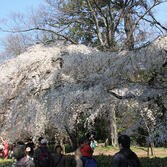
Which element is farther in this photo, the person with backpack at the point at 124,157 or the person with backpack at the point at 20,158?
the person with backpack at the point at 20,158

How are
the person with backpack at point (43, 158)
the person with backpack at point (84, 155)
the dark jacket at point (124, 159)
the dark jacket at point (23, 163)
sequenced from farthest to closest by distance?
the person with backpack at point (43, 158), the person with backpack at point (84, 155), the dark jacket at point (23, 163), the dark jacket at point (124, 159)

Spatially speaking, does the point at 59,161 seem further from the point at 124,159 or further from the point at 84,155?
the point at 124,159

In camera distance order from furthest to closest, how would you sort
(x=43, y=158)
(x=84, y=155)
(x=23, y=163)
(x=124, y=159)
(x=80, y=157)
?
(x=43, y=158), (x=84, y=155), (x=80, y=157), (x=23, y=163), (x=124, y=159)

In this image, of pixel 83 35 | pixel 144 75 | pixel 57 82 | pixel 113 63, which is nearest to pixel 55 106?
pixel 57 82

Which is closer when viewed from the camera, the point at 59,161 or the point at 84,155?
the point at 84,155

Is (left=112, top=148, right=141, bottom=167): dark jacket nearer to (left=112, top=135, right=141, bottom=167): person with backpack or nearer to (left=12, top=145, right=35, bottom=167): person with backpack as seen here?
(left=112, top=135, right=141, bottom=167): person with backpack

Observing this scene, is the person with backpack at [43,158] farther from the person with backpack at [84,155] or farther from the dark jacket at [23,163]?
the dark jacket at [23,163]

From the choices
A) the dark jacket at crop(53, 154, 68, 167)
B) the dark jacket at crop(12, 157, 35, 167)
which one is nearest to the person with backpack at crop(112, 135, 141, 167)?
the dark jacket at crop(12, 157, 35, 167)

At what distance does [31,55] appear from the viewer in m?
9.07

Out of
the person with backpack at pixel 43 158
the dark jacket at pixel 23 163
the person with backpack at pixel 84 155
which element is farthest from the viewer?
the person with backpack at pixel 43 158

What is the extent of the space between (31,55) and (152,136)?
4.60 meters

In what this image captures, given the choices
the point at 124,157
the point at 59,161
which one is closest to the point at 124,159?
the point at 124,157

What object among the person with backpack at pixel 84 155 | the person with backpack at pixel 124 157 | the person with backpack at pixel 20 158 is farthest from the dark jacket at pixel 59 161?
the person with backpack at pixel 124 157

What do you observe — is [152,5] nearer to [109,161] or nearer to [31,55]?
[31,55]
